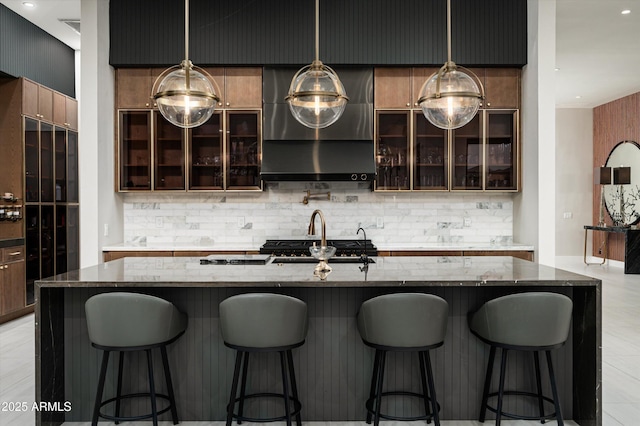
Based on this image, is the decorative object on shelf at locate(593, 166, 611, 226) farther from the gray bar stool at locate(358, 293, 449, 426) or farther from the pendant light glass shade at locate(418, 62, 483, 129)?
the gray bar stool at locate(358, 293, 449, 426)

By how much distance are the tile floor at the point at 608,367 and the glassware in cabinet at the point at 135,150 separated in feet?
5.97

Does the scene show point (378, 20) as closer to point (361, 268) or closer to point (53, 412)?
point (361, 268)

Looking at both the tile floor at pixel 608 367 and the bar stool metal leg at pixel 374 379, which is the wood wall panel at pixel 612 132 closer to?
the tile floor at pixel 608 367

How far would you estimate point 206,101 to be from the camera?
3.11 m

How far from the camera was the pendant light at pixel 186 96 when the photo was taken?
2957 millimetres

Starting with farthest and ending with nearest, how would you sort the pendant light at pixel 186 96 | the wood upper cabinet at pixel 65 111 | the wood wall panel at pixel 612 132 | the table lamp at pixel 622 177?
the wood wall panel at pixel 612 132 → the table lamp at pixel 622 177 → the wood upper cabinet at pixel 65 111 → the pendant light at pixel 186 96

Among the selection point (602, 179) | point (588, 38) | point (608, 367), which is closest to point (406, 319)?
point (608, 367)

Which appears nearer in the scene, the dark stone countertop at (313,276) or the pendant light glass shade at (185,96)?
the dark stone countertop at (313,276)

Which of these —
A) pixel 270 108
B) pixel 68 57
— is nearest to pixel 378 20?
pixel 270 108

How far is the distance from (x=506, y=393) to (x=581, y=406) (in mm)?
461

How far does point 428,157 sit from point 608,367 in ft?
8.31

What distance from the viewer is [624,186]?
962 centimetres

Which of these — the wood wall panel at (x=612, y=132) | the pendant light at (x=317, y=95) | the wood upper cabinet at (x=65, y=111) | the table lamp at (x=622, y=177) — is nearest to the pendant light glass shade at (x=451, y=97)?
the pendant light at (x=317, y=95)

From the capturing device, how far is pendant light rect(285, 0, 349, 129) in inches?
115
